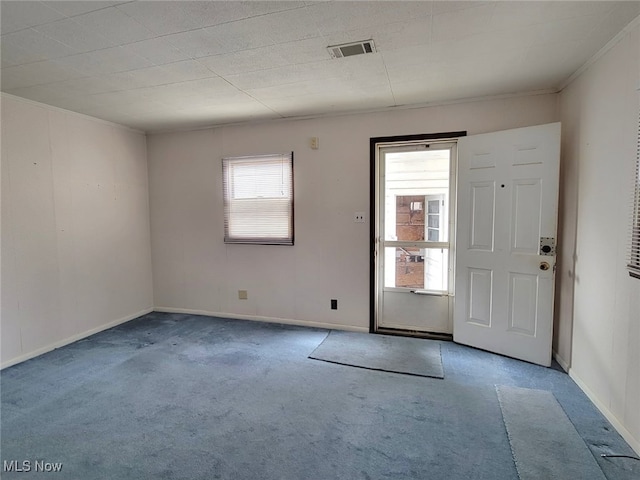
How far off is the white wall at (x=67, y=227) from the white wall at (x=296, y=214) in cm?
31

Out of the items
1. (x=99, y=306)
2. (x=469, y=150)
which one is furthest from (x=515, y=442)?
(x=99, y=306)

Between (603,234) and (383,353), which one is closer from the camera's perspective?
(603,234)

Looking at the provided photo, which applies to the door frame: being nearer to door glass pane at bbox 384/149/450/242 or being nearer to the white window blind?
door glass pane at bbox 384/149/450/242

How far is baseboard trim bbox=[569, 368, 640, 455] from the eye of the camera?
182 cm

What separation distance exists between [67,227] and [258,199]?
2005 millimetres

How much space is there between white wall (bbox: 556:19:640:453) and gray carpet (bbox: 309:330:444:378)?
3.47ft

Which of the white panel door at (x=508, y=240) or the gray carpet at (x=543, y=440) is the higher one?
the white panel door at (x=508, y=240)

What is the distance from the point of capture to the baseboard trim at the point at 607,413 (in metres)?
1.82

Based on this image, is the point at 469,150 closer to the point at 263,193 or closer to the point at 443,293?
the point at 443,293

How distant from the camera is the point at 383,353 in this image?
10.1ft

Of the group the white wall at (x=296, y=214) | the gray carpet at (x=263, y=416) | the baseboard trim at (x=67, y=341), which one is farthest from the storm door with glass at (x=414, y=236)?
the baseboard trim at (x=67, y=341)

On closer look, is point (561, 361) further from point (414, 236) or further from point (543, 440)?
point (414, 236)

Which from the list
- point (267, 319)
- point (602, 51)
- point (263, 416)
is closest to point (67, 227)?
point (267, 319)

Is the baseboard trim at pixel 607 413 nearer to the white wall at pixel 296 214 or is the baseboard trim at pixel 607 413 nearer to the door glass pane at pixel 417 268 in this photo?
the door glass pane at pixel 417 268
